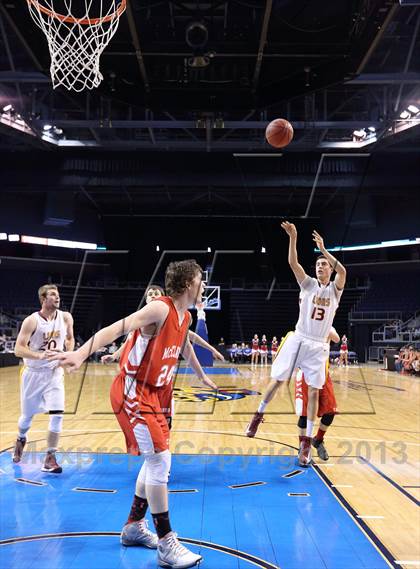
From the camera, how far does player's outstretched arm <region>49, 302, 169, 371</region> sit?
2.71 meters

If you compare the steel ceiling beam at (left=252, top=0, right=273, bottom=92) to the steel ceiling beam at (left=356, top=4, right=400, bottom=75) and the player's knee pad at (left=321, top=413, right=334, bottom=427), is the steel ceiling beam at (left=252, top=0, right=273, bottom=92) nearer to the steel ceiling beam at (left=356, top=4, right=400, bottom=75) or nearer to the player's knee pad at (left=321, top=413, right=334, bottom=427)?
the steel ceiling beam at (left=356, top=4, right=400, bottom=75)

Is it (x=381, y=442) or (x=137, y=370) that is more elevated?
(x=137, y=370)

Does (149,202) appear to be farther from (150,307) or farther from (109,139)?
(150,307)

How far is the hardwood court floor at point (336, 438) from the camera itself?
4.41m

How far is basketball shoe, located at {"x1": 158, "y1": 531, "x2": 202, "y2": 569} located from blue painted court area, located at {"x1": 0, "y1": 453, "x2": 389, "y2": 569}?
0.11 metres

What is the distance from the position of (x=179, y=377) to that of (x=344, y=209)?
15735 millimetres

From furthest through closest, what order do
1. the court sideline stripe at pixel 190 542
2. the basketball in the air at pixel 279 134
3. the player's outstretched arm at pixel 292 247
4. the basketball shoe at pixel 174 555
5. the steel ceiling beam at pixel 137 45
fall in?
the steel ceiling beam at pixel 137 45, the basketball in the air at pixel 279 134, the player's outstretched arm at pixel 292 247, the court sideline stripe at pixel 190 542, the basketball shoe at pixel 174 555

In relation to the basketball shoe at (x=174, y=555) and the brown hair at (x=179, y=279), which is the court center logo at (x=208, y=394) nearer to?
the basketball shoe at (x=174, y=555)

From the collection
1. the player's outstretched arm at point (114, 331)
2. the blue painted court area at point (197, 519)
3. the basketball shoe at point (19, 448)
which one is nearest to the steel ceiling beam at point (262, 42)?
the player's outstretched arm at point (114, 331)

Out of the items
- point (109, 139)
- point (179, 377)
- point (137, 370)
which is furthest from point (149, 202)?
point (137, 370)

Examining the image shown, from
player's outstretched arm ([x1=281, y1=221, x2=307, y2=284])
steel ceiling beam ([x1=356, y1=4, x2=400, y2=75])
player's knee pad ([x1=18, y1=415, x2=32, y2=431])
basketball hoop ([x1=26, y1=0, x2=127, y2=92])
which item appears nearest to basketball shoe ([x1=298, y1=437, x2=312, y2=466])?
player's outstretched arm ([x1=281, y1=221, x2=307, y2=284])

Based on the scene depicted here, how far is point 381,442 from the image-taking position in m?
7.25

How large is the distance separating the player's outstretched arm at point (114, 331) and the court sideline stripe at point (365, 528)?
2193 millimetres

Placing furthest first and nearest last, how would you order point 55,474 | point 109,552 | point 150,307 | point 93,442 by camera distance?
point 93,442
point 55,474
point 109,552
point 150,307
